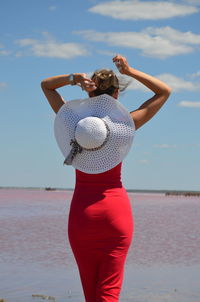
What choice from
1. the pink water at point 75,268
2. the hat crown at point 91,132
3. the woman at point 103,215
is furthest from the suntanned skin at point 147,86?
the pink water at point 75,268

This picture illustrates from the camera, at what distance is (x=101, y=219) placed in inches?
137

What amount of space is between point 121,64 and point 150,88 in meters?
0.21

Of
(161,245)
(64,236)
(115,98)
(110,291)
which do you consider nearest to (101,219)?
(110,291)

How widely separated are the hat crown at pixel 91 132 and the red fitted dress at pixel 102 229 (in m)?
0.17

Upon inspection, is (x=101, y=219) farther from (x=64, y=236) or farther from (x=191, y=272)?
(x=64, y=236)

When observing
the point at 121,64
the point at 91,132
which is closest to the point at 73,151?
the point at 91,132

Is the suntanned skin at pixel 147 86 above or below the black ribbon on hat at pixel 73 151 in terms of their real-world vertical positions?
above

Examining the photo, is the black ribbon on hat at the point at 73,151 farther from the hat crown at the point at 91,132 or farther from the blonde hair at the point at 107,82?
the blonde hair at the point at 107,82

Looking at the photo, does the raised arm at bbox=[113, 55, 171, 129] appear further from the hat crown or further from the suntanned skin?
the hat crown

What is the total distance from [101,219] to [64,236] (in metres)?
14.9

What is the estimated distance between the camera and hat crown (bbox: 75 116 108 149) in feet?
11.4

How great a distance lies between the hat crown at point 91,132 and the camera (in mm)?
3471

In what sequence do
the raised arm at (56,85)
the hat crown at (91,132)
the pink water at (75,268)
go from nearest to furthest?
1. the hat crown at (91,132)
2. the raised arm at (56,85)
3. the pink water at (75,268)

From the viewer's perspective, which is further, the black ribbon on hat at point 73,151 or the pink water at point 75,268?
Answer: the pink water at point 75,268
